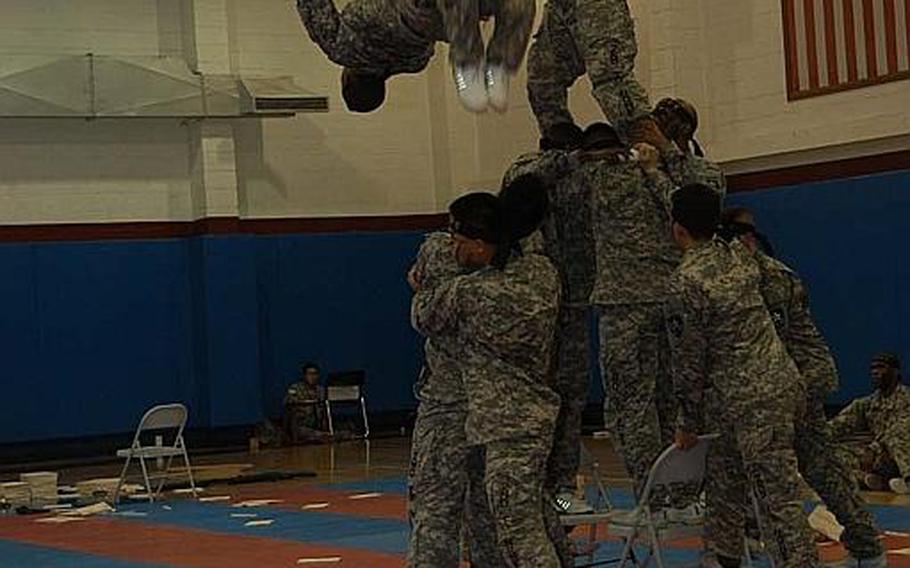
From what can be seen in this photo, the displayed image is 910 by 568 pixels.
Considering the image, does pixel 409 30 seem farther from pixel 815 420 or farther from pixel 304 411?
pixel 304 411

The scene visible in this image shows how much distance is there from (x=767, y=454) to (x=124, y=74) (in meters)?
15.8

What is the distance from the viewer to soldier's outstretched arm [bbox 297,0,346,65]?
24.6 ft

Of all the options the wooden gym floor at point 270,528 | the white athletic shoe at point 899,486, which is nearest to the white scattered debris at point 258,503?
the wooden gym floor at point 270,528

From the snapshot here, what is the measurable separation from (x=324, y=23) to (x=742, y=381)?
2.70 meters

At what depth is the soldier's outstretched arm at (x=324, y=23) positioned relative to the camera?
749 cm

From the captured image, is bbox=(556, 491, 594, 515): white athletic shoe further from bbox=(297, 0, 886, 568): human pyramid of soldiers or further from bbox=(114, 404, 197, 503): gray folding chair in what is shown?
bbox=(114, 404, 197, 503): gray folding chair

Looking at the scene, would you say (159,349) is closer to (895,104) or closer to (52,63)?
(52,63)

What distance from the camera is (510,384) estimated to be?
7.59m

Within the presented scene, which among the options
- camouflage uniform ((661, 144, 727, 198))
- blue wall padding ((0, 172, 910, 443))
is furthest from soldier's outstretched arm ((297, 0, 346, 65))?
blue wall padding ((0, 172, 910, 443))

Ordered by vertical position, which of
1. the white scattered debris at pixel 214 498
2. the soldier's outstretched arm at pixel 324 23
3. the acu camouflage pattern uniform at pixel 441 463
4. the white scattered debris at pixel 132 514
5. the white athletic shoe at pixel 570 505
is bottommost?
the white scattered debris at pixel 214 498

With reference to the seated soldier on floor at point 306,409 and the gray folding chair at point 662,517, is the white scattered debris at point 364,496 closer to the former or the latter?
the gray folding chair at point 662,517

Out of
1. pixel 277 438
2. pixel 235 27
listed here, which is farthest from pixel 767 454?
pixel 235 27

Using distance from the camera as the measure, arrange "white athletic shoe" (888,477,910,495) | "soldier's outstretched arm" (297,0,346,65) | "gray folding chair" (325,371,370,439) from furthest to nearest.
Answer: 1. "gray folding chair" (325,371,370,439)
2. "white athletic shoe" (888,477,910,495)
3. "soldier's outstretched arm" (297,0,346,65)

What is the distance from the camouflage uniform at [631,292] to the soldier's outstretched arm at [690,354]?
455 mm
